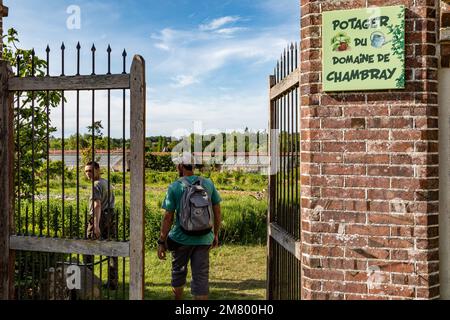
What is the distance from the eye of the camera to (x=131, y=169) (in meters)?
3.68

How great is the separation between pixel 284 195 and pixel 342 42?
1957 millimetres

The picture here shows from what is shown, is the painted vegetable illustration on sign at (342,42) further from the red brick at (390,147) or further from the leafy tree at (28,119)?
the leafy tree at (28,119)

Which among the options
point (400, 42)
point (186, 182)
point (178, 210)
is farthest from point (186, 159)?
point (400, 42)

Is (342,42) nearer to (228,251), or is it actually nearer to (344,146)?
(344,146)

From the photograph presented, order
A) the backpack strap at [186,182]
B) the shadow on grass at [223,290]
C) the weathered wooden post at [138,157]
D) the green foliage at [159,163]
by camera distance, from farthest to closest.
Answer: the green foliage at [159,163], the shadow on grass at [223,290], the backpack strap at [186,182], the weathered wooden post at [138,157]

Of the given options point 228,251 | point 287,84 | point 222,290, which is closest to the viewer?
point 287,84

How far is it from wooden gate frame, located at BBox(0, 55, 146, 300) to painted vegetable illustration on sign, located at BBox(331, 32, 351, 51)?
1.60 meters

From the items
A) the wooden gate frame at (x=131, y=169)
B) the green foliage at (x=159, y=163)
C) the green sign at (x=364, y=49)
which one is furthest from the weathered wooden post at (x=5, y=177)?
the green foliage at (x=159, y=163)

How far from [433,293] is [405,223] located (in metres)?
0.57

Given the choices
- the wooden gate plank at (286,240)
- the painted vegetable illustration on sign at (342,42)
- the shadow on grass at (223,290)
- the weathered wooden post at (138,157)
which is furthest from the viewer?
the shadow on grass at (223,290)

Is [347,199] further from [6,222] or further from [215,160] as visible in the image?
[215,160]

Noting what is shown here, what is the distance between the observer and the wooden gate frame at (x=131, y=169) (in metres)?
3.70

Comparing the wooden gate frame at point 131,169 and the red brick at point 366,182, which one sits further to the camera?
the wooden gate frame at point 131,169

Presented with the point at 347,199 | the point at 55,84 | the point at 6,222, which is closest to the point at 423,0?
the point at 347,199
